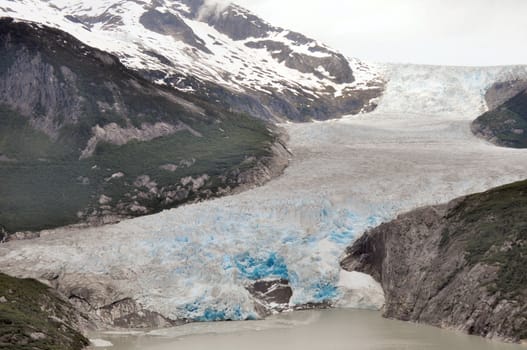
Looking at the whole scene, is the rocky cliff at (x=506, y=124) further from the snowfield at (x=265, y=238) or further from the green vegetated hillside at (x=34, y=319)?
the green vegetated hillside at (x=34, y=319)

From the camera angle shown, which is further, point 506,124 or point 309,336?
point 506,124

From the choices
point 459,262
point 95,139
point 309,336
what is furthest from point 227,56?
point 309,336

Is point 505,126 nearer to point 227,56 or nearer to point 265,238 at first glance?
point 265,238

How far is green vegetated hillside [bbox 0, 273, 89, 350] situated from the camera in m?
29.9

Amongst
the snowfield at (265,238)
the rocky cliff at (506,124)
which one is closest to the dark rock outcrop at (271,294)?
the snowfield at (265,238)

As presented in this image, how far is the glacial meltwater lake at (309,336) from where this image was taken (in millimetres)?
32250

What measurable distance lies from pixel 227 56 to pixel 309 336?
124769mm

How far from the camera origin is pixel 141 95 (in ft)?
271

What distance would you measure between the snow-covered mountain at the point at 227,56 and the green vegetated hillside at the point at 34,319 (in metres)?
74.4

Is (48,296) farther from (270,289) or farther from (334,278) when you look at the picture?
(334,278)

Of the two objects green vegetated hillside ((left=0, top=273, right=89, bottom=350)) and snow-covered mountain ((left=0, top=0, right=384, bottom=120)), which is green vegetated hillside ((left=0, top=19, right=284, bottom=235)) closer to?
Result: green vegetated hillside ((left=0, top=273, right=89, bottom=350))

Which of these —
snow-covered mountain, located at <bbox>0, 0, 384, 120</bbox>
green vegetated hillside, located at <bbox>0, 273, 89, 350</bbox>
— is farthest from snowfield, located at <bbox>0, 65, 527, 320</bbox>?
snow-covered mountain, located at <bbox>0, 0, 384, 120</bbox>

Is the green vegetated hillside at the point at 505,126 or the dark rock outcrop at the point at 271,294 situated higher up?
the green vegetated hillside at the point at 505,126

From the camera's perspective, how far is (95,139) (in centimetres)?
7338
